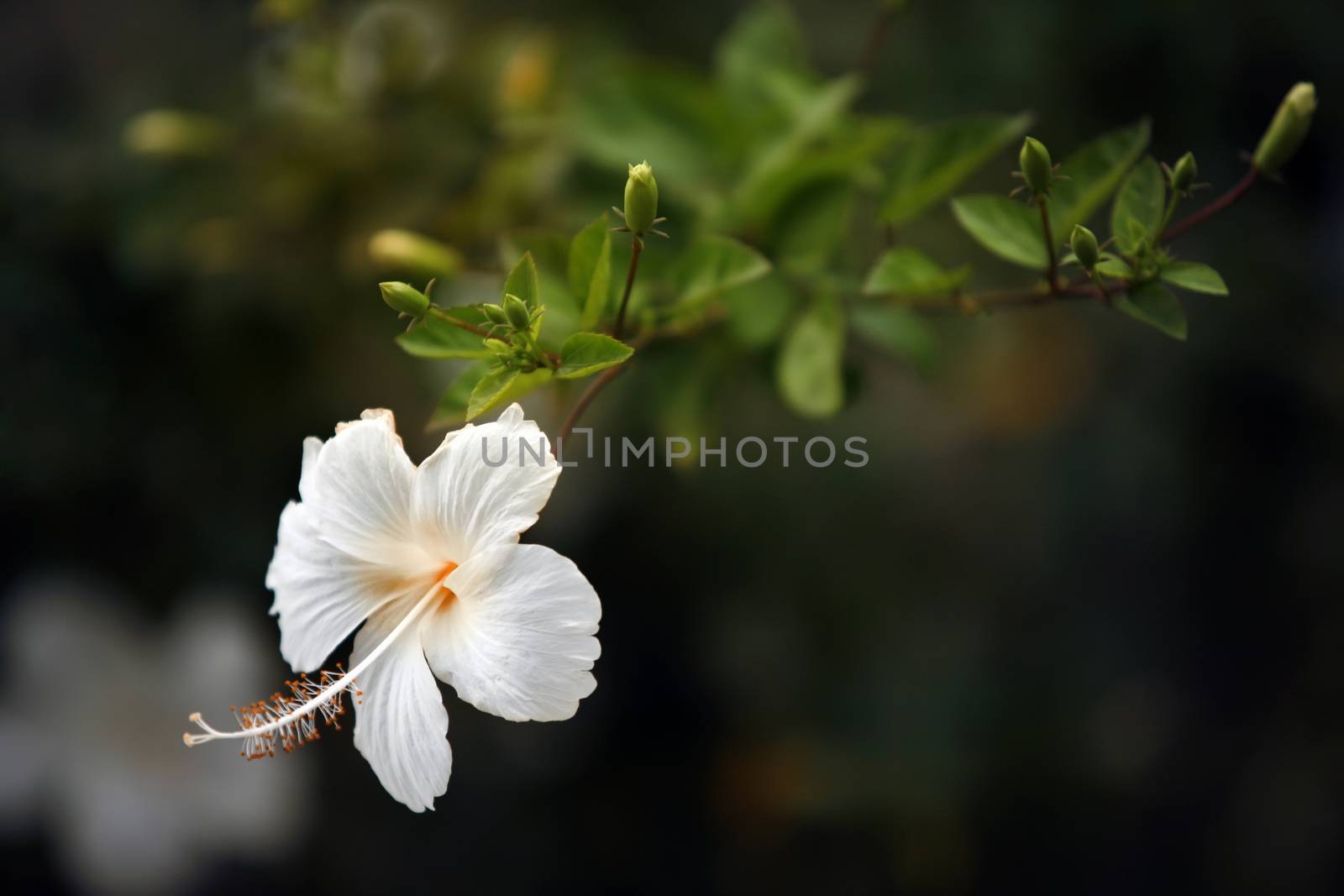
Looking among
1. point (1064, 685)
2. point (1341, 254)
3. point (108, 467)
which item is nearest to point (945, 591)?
point (1064, 685)

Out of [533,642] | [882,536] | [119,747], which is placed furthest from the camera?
[882,536]

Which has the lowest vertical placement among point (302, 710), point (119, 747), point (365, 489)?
point (119, 747)

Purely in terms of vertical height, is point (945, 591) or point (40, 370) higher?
point (40, 370)

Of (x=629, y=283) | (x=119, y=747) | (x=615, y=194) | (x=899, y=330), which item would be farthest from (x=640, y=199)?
(x=119, y=747)

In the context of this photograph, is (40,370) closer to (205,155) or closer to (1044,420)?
(205,155)

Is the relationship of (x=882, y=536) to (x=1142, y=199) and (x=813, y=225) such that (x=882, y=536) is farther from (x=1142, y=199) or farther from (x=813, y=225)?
(x=1142, y=199)

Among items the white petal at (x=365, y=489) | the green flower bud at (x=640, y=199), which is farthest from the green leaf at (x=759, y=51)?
the white petal at (x=365, y=489)

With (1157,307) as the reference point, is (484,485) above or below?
below
